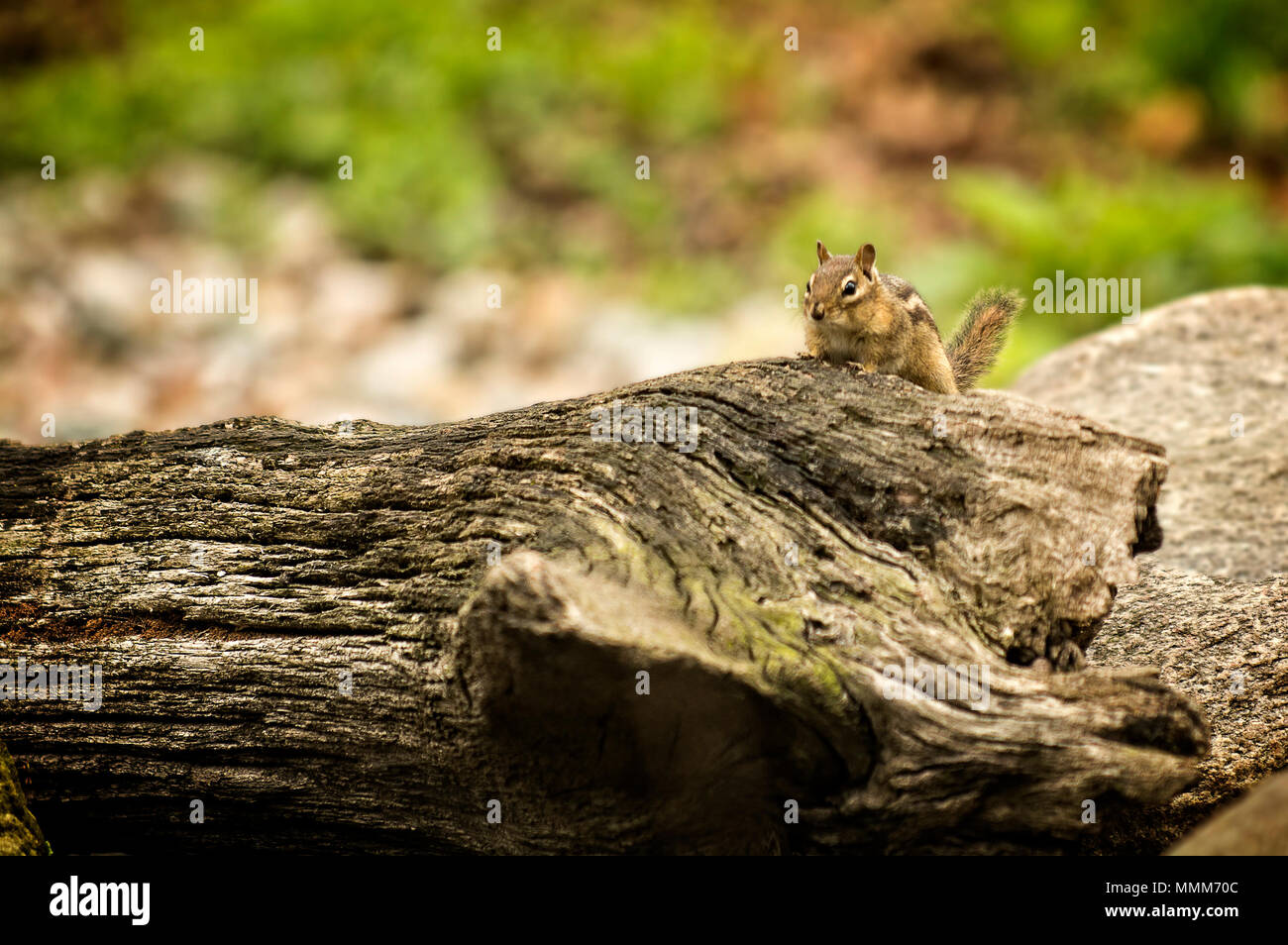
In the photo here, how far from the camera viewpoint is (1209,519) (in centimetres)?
400

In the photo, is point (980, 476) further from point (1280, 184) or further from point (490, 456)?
point (1280, 184)

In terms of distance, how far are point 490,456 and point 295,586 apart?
1.82 feet

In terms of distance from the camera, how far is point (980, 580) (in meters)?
2.61

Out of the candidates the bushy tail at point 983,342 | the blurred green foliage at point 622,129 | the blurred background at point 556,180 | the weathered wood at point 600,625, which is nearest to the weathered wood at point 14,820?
the weathered wood at point 600,625

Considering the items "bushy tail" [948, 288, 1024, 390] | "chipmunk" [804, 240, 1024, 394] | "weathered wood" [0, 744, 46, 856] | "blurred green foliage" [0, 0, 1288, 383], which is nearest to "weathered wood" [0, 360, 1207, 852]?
"weathered wood" [0, 744, 46, 856]

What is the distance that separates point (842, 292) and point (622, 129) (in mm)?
5981

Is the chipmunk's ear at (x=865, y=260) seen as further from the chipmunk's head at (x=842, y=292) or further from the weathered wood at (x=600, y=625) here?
the weathered wood at (x=600, y=625)

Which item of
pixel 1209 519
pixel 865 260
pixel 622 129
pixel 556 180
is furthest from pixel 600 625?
pixel 622 129

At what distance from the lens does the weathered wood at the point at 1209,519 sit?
3.12 m

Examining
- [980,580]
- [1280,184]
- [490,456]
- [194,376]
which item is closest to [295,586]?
[490,456]

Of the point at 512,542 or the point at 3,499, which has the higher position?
the point at 3,499

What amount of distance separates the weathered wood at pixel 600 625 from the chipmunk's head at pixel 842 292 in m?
0.41

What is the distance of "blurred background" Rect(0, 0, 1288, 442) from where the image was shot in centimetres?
712

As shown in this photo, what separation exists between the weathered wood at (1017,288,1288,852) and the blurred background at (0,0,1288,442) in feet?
4.83
